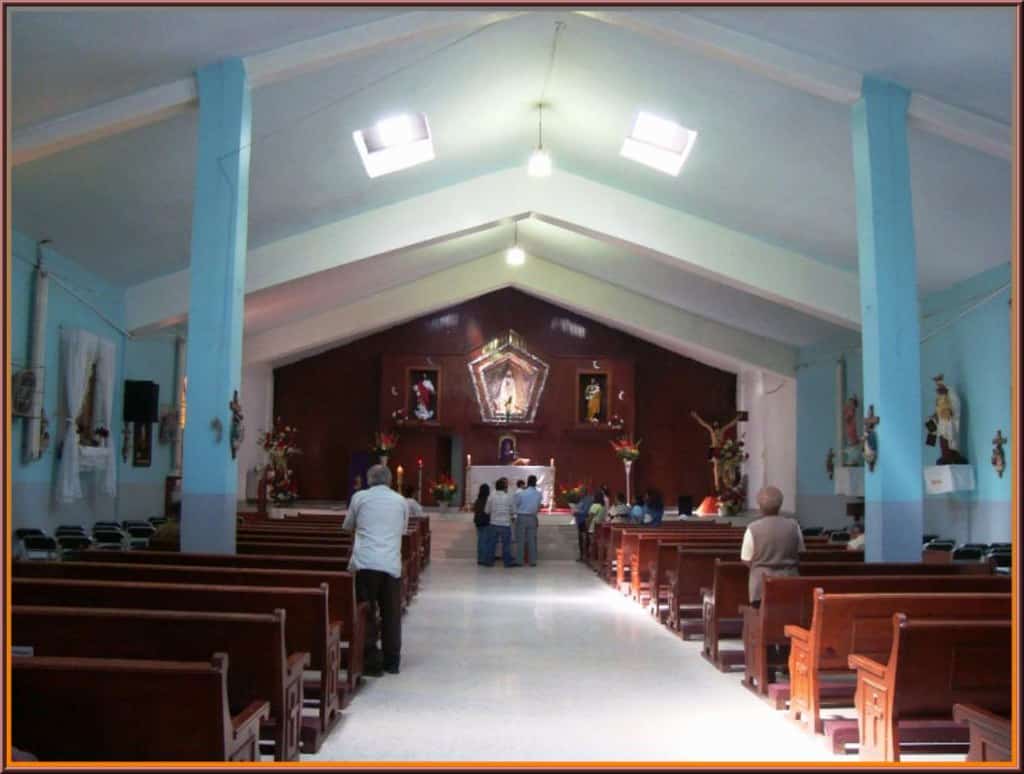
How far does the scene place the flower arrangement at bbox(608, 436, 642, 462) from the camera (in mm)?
22688

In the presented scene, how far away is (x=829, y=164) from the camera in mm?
11945

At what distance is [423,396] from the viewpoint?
24.2m

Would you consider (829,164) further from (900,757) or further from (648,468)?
(648,468)

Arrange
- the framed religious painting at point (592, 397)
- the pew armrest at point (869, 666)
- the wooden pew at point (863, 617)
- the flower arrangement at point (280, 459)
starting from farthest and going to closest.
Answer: the framed religious painting at point (592, 397)
the flower arrangement at point (280, 459)
the wooden pew at point (863, 617)
the pew armrest at point (869, 666)

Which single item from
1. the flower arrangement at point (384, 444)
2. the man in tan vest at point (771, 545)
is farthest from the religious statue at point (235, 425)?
the flower arrangement at point (384, 444)

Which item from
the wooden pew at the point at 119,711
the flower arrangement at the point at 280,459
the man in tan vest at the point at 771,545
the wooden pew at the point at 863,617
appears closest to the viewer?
the wooden pew at the point at 119,711

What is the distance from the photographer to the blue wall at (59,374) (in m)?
12.2

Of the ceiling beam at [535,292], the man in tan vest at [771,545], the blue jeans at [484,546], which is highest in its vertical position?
the ceiling beam at [535,292]

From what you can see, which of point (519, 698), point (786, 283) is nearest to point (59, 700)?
point (519, 698)

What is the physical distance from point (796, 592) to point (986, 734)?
3019 mm

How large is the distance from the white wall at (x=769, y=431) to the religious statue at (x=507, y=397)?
5.39 m

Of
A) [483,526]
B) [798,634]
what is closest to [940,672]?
[798,634]

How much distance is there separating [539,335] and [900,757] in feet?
65.2

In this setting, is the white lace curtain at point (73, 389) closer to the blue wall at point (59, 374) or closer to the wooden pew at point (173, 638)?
the blue wall at point (59, 374)
